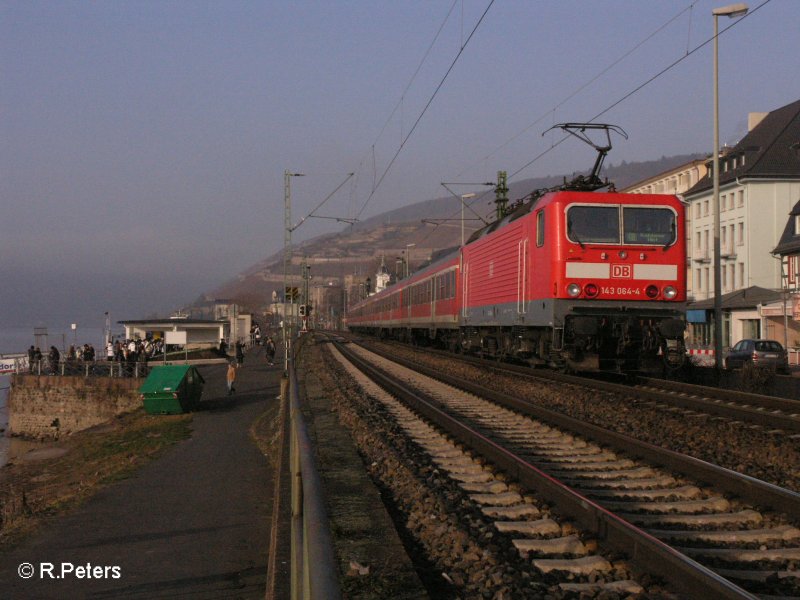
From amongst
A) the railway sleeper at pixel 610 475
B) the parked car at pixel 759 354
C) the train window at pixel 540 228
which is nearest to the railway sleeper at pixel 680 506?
the railway sleeper at pixel 610 475

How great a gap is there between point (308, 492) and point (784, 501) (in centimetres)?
422

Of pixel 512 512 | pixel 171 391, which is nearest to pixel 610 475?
pixel 512 512

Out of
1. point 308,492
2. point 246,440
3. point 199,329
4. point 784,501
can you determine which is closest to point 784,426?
point 784,501

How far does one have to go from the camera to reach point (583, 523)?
615cm

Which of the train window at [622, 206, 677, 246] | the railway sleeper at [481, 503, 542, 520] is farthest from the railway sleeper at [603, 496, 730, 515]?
the train window at [622, 206, 677, 246]

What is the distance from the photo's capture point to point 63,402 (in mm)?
39562

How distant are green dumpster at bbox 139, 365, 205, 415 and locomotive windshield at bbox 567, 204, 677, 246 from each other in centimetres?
1304

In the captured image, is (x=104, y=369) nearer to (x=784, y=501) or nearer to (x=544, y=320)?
(x=544, y=320)

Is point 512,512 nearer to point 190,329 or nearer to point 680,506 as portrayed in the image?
point 680,506

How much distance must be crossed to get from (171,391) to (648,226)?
559 inches

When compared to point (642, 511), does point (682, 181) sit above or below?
above

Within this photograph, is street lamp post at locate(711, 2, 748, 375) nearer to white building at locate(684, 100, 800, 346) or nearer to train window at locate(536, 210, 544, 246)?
train window at locate(536, 210, 544, 246)

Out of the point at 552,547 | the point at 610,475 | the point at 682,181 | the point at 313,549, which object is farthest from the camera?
the point at 682,181

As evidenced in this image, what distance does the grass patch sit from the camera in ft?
39.4
